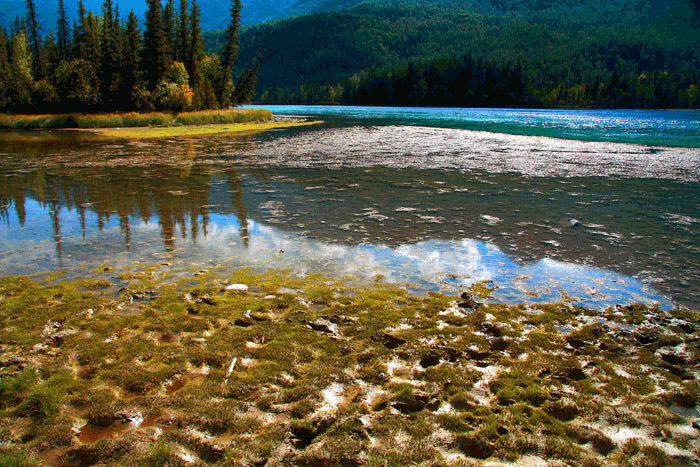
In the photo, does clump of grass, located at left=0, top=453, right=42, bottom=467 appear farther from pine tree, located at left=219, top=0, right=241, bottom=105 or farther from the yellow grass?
pine tree, located at left=219, top=0, right=241, bottom=105

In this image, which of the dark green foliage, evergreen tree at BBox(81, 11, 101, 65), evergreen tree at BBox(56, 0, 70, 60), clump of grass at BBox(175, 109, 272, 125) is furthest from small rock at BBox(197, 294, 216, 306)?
evergreen tree at BBox(56, 0, 70, 60)

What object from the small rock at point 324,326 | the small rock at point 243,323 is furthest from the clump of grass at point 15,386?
the small rock at point 324,326

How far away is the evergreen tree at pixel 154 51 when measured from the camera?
256 feet

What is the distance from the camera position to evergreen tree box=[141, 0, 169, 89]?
78.1 meters

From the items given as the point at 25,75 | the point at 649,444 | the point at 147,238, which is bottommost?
the point at 649,444

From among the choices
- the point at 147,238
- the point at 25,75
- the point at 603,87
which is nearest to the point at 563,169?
the point at 147,238

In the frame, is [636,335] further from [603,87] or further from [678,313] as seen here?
[603,87]

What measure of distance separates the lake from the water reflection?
6 centimetres

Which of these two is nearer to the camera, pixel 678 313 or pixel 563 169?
pixel 678 313

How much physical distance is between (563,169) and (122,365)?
26955 millimetres

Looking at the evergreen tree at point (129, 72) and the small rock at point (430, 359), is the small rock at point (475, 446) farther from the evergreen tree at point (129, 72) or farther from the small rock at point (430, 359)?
the evergreen tree at point (129, 72)

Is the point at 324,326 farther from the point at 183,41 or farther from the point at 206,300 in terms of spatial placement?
the point at 183,41

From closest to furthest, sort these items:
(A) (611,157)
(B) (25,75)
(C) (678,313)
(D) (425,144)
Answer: (C) (678,313), (A) (611,157), (D) (425,144), (B) (25,75)

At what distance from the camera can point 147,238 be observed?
12555 mm
